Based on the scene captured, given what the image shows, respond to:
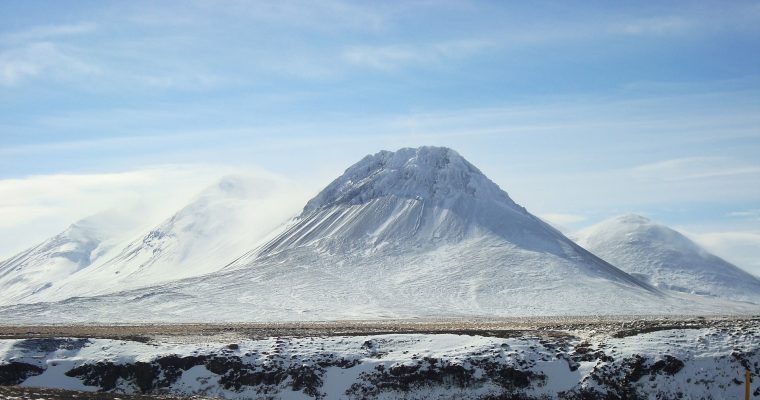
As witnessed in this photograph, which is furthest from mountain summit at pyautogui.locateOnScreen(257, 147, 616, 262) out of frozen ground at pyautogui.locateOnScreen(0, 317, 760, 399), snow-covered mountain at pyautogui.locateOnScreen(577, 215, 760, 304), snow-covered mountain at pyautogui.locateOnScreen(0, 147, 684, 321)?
frozen ground at pyautogui.locateOnScreen(0, 317, 760, 399)

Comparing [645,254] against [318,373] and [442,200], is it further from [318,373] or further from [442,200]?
[318,373]

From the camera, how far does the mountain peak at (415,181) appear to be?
163000mm

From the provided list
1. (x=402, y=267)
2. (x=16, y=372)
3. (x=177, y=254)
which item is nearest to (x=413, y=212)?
(x=402, y=267)

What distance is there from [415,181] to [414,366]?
122 m

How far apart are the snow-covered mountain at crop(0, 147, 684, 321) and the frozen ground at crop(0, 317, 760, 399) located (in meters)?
51.2

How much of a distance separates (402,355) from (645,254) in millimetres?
160251

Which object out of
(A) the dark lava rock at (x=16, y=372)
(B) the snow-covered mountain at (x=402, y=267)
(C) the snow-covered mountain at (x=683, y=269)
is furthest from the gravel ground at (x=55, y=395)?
(C) the snow-covered mountain at (x=683, y=269)

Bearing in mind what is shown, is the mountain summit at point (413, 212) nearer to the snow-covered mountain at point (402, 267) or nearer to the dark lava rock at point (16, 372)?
the snow-covered mountain at point (402, 267)

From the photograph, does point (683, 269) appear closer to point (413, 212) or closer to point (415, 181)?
point (415, 181)

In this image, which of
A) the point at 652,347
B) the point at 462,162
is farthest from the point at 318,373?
the point at 462,162

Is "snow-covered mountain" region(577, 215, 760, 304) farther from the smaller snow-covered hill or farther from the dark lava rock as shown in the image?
the dark lava rock

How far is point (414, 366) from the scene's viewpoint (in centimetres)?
4344

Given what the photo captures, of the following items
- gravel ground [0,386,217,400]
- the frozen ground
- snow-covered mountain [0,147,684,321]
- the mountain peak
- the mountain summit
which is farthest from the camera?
the mountain peak

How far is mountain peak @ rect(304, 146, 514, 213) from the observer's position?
535ft
